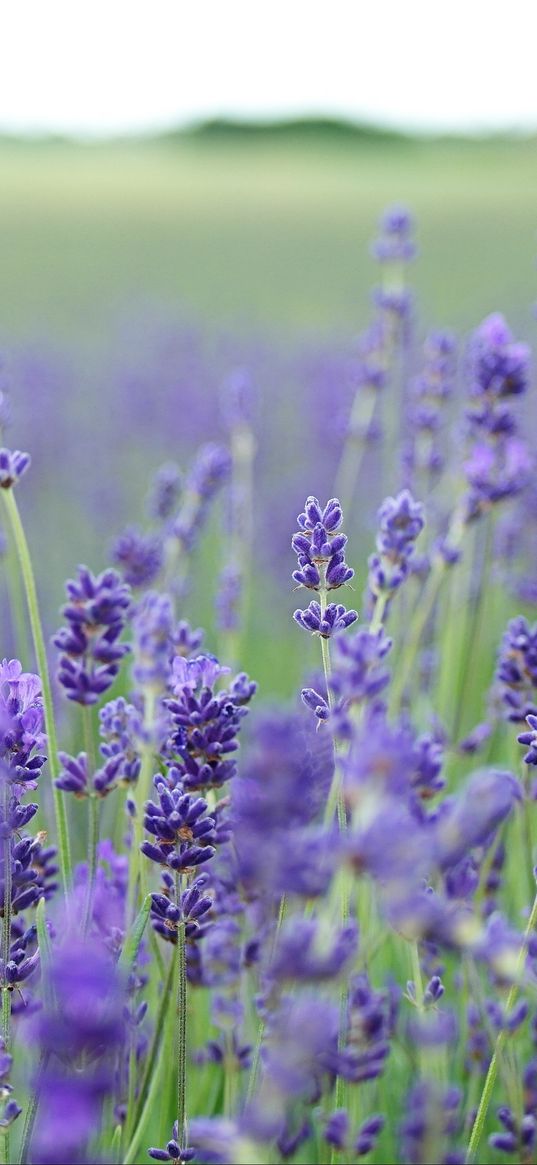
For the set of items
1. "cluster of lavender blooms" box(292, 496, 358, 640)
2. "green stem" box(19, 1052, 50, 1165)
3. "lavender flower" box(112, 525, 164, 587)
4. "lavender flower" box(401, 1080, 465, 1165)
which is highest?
"cluster of lavender blooms" box(292, 496, 358, 640)

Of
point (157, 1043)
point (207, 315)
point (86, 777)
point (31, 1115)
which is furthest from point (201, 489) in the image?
point (207, 315)

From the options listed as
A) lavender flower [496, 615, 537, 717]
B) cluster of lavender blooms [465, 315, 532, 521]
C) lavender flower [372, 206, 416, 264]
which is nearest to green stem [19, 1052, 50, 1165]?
lavender flower [496, 615, 537, 717]

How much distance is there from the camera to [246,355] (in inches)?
320

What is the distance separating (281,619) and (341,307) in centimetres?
799

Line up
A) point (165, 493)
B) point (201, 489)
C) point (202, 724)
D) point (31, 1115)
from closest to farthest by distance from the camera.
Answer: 1. point (31, 1115)
2. point (202, 724)
3. point (201, 489)
4. point (165, 493)

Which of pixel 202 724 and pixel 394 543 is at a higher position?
pixel 394 543

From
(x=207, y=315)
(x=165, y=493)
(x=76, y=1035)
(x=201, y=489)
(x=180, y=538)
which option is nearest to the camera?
(x=76, y=1035)

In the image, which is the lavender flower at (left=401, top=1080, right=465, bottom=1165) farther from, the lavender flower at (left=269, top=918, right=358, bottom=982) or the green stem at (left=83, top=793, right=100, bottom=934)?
the green stem at (left=83, top=793, right=100, bottom=934)

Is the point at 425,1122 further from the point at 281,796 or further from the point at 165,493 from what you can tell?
the point at 165,493

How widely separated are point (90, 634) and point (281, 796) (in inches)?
25.6

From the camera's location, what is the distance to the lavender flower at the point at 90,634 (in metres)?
1.29

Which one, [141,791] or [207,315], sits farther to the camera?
[207,315]

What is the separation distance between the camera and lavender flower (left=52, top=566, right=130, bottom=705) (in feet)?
4.22

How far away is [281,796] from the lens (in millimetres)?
694
